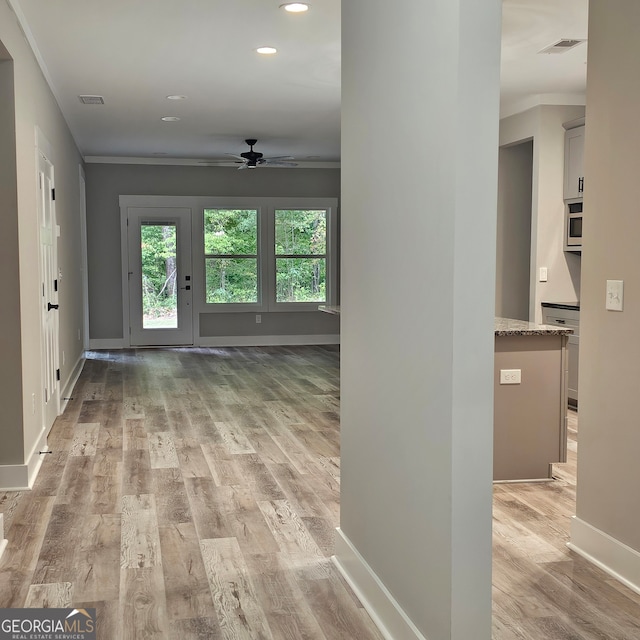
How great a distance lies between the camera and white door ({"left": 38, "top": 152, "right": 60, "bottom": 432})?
205 inches

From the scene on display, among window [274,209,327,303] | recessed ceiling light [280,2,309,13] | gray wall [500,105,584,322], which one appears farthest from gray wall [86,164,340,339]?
recessed ceiling light [280,2,309,13]

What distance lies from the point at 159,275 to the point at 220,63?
5770 millimetres

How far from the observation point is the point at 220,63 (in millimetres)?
5508

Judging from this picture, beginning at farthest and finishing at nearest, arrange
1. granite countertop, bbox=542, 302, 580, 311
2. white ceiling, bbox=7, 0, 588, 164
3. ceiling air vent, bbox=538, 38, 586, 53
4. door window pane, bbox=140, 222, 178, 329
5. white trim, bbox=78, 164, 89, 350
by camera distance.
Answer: door window pane, bbox=140, 222, 178, 329 → white trim, bbox=78, 164, 89, 350 → granite countertop, bbox=542, 302, 580, 311 → ceiling air vent, bbox=538, 38, 586, 53 → white ceiling, bbox=7, 0, 588, 164

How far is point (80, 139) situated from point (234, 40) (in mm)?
4658

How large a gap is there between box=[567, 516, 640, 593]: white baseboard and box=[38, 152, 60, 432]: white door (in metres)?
3.48

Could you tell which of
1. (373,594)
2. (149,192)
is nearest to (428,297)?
(373,594)

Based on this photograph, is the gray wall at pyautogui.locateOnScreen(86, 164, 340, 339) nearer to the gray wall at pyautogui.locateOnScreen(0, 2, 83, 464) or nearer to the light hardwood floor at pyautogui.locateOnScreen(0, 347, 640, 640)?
the light hardwood floor at pyautogui.locateOnScreen(0, 347, 640, 640)

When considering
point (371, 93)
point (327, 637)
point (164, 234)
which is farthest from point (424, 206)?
point (164, 234)

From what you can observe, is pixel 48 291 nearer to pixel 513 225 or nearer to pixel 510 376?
pixel 510 376

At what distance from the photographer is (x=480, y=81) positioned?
1.91 m

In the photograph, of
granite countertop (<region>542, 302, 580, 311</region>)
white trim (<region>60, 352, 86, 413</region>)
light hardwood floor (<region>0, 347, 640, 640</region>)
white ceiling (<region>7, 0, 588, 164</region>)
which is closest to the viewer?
light hardwood floor (<region>0, 347, 640, 640</region>)

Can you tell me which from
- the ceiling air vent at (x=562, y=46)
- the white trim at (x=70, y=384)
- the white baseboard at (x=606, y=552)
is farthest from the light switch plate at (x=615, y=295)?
the white trim at (x=70, y=384)

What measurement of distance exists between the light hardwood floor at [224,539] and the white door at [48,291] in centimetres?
25
